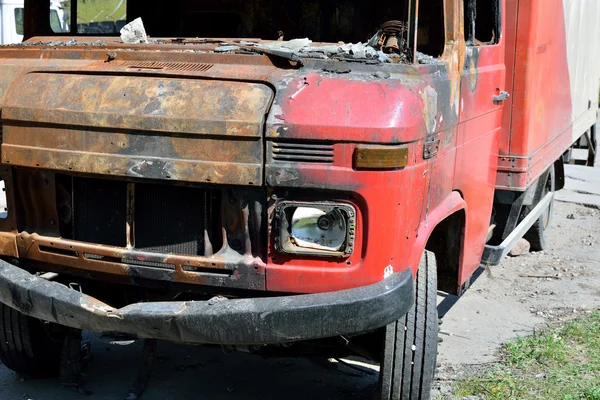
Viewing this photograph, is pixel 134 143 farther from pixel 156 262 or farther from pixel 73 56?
pixel 73 56

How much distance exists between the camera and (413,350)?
3475 mm

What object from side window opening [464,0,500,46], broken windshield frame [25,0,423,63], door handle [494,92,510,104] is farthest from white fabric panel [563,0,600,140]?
broken windshield frame [25,0,423,63]

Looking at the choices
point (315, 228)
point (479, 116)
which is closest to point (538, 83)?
point (479, 116)

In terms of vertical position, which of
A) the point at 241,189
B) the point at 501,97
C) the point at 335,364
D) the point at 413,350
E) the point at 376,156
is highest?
the point at 501,97

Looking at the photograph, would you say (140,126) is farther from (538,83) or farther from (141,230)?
(538,83)

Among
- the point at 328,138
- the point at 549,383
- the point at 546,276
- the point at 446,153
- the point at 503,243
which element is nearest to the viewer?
the point at 328,138

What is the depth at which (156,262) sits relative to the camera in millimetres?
3299

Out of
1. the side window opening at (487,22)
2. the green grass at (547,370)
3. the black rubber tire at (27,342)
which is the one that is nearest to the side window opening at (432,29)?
the side window opening at (487,22)

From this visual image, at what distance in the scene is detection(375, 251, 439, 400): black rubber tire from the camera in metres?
3.45

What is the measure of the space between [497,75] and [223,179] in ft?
6.87

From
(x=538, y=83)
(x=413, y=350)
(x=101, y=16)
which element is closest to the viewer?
(x=413, y=350)

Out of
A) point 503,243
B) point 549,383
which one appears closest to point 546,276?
point 503,243

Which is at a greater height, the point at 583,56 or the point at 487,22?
the point at 487,22

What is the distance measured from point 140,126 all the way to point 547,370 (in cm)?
266
